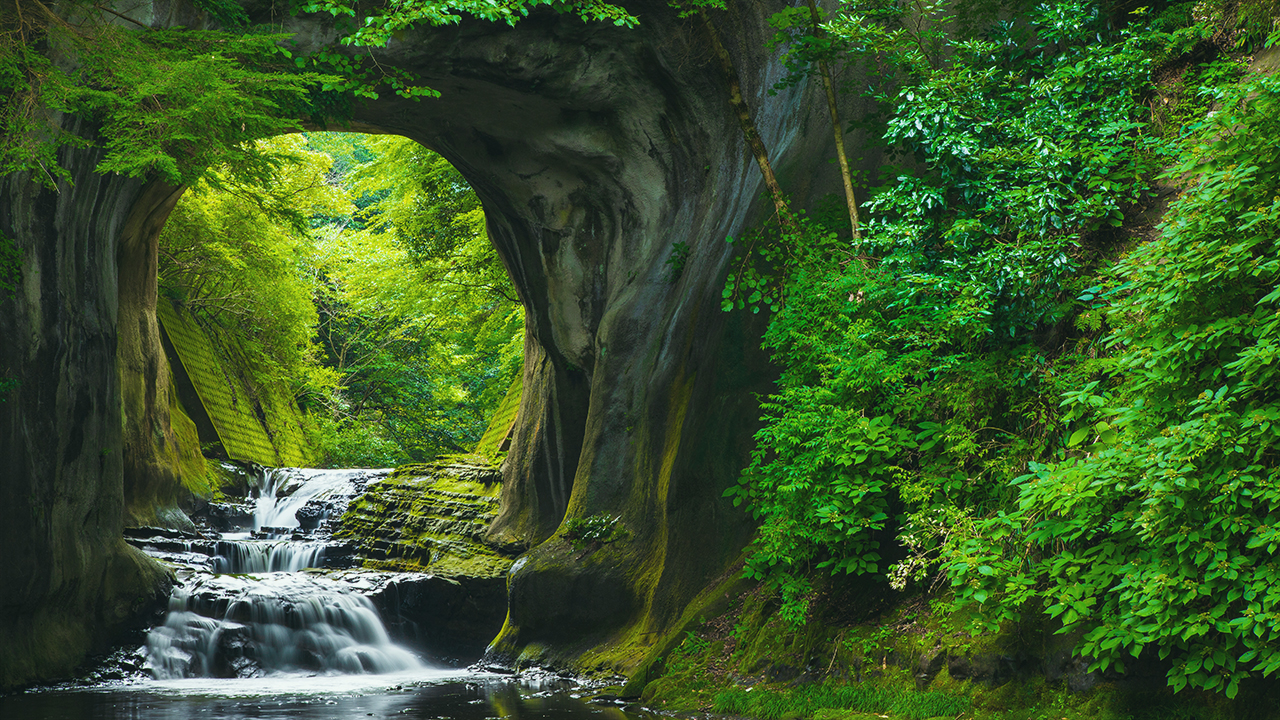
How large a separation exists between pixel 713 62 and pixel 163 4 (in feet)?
21.9

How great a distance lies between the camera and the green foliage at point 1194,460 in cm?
481

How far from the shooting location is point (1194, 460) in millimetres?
4980

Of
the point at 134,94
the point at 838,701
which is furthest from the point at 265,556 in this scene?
the point at 838,701

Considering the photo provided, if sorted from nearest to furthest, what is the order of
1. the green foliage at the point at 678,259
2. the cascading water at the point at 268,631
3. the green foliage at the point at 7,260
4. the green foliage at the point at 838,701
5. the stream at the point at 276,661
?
the green foliage at the point at 838,701
the green foliage at the point at 7,260
the stream at the point at 276,661
the green foliage at the point at 678,259
the cascading water at the point at 268,631

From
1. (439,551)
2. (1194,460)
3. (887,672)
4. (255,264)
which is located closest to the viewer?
(1194,460)

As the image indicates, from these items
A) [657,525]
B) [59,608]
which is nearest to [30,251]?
[59,608]

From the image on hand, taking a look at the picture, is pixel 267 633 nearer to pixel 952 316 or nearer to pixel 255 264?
pixel 952 316

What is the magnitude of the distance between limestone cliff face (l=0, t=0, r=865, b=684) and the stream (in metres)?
0.82

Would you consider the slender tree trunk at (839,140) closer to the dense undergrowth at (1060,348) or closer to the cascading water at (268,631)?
the dense undergrowth at (1060,348)

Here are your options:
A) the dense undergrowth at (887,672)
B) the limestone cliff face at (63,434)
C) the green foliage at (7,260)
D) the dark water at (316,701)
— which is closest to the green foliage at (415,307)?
the limestone cliff face at (63,434)

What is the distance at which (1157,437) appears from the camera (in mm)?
5113

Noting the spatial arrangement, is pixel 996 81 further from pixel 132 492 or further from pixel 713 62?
pixel 132 492

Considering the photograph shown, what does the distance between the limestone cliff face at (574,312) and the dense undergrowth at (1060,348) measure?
5.38ft

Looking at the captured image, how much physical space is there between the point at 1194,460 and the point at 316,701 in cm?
860
